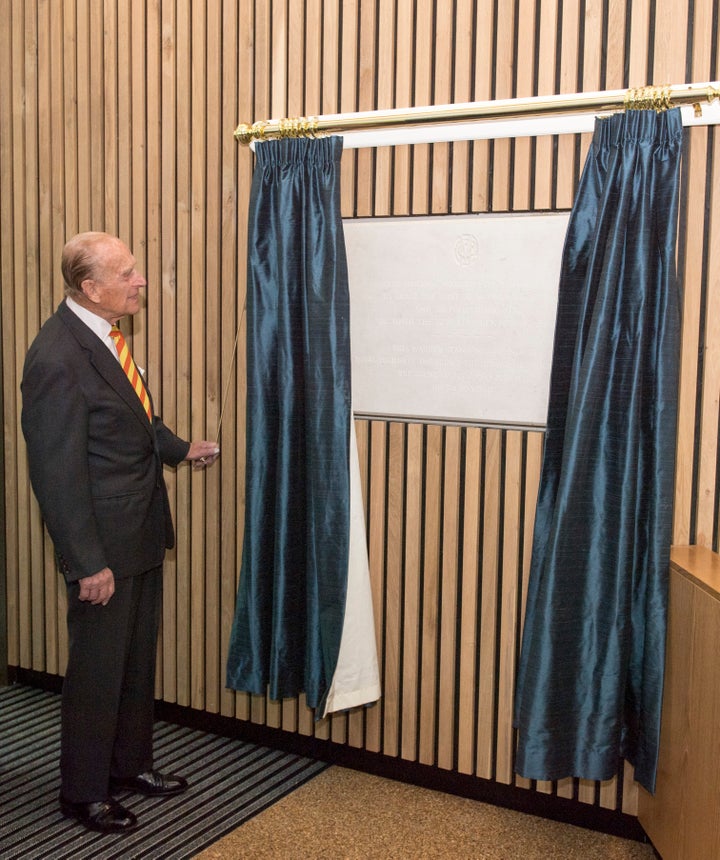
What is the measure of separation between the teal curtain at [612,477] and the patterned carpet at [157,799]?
42.6 inches

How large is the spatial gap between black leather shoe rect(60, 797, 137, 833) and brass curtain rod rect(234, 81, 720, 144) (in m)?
2.32

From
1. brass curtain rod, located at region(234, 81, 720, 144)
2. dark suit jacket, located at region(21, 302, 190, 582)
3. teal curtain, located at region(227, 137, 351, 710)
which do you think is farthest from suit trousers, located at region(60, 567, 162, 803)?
brass curtain rod, located at region(234, 81, 720, 144)

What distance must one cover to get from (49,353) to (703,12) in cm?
226

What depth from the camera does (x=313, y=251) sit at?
3.19 meters

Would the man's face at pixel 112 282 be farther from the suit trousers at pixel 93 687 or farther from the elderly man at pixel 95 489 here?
the suit trousers at pixel 93 687

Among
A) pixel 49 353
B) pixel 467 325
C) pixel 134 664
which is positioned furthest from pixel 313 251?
pixel 134 664

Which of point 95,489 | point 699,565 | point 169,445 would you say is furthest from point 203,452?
point 699,565

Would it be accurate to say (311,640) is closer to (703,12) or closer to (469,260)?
(469,260)

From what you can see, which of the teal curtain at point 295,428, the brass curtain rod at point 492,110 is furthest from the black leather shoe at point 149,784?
the brass curtain rod at point 492,110

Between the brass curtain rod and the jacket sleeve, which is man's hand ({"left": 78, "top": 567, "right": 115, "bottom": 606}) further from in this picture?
the brass curtain rod

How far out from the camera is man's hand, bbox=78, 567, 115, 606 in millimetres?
2955

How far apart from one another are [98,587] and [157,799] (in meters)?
0.89

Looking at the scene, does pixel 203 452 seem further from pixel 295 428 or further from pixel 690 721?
pixel 690 721

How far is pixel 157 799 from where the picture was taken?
3326 millimetres
